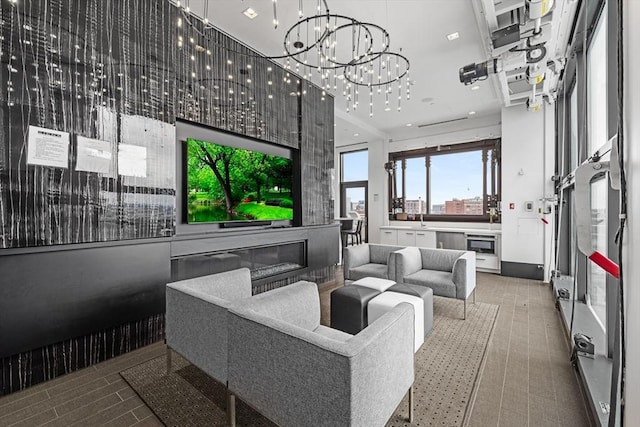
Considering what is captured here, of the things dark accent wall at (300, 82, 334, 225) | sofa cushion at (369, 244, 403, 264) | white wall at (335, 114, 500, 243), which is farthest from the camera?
white wall at (335, 114, 500, 243)

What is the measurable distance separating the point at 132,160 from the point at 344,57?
3.20m

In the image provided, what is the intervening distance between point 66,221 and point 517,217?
697 cm

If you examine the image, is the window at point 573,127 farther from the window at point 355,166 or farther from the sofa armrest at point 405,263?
the window at point 355,166

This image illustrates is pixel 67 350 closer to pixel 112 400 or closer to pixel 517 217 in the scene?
pixel 112 400

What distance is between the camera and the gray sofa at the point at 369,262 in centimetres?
416

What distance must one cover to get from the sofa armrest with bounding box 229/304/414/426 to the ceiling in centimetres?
323

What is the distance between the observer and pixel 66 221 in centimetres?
237

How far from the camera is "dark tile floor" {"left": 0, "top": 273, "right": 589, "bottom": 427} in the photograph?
6.23 ft

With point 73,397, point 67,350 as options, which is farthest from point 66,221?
point 73,397

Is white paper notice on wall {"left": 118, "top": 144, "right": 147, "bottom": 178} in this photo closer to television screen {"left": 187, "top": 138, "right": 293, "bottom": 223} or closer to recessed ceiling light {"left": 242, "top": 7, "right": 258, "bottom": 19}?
television screen {"left": 187, "top": 138, "right": 293, "bottom": 223}

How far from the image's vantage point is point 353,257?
14.9ft

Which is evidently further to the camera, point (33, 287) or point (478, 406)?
point (33, 287)

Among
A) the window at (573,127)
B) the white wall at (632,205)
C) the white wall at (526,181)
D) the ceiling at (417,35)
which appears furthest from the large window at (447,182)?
the white wall at (632,205)

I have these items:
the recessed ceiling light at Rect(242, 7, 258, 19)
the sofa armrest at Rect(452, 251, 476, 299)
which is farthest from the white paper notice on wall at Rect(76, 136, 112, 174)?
the sofa armrest at Rect(452, 251, 476, 299)
